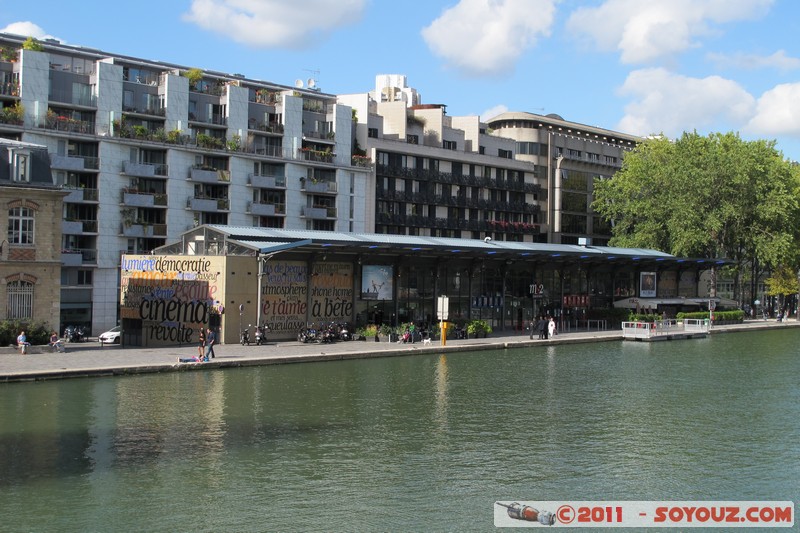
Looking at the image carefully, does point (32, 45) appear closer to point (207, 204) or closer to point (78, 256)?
point (78, 256)

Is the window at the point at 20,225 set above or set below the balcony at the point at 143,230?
below

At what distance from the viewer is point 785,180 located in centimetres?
10681

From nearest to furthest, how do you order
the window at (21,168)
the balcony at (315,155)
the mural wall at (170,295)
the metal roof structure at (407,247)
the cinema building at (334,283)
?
the window at (21,168)
the mural wall at (170,295)
the cinema building at (334,283)
the metal roof structure at (407,247)
the balcony at (315,155)

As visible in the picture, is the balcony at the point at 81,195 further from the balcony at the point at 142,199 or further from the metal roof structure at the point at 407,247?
the metal roof structure at the point at 407,247

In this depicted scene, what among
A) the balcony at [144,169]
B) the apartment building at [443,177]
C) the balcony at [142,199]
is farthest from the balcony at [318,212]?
the balcony at [144,169]

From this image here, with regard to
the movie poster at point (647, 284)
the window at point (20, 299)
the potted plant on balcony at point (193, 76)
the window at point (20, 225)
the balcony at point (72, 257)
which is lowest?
the window at point (20, 299)

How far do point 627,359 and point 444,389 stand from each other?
20.4 meters

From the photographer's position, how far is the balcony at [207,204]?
85.6 m

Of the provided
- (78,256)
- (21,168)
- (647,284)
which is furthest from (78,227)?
(647,284)

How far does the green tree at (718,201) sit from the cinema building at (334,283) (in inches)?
712

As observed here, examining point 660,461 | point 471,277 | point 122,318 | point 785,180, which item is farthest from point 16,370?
point 785,180

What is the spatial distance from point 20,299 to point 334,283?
22608mm

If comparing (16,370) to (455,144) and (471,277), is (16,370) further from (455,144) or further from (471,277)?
(455,144)

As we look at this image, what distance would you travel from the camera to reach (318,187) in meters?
96.1
